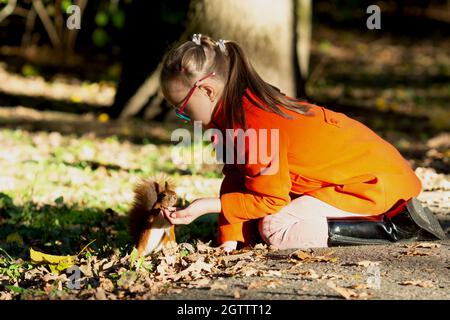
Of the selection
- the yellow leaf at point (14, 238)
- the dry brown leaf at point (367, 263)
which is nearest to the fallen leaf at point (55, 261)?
the yellow leaf at point (14, 238)

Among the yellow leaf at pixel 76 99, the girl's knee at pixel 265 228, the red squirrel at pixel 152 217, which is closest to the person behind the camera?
the red squirrel at pixel 152 217

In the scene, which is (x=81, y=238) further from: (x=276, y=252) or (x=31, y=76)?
(x=31, y=76)

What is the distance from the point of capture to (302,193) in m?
4.20

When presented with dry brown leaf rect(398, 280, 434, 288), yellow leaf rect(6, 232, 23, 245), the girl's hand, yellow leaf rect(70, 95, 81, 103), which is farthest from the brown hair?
yellow leaf rect(70, 95, 81, 103)

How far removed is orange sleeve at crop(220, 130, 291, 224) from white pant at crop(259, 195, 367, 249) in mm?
125

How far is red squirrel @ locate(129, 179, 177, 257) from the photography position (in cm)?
406

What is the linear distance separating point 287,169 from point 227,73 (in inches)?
21.8

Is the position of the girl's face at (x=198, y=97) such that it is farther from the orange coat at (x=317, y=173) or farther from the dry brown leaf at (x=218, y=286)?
the dry brown leaf at (x=218, y=286)

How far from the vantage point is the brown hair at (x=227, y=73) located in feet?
12.7

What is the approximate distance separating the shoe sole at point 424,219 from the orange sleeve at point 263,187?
27.0 inches

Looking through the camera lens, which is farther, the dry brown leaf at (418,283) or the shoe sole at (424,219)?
the shoe sole at (424,219)

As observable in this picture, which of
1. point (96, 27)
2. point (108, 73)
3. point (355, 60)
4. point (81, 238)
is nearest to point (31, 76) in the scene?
point (108, 73)

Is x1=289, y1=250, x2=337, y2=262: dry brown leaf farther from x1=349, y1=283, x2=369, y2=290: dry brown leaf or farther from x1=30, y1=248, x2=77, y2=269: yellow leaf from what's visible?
x1=30, y1=248, x2=77, y2=269: yellow leaf
